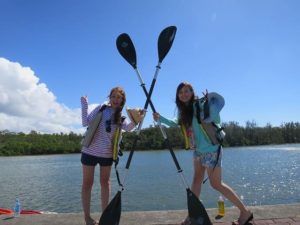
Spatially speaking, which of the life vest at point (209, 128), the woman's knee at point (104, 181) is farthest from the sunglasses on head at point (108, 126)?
the life vest at point (209, 128)

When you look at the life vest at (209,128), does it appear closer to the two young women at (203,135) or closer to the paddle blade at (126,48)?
the two young women at (203,135)

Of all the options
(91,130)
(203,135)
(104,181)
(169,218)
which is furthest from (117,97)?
(169,218)

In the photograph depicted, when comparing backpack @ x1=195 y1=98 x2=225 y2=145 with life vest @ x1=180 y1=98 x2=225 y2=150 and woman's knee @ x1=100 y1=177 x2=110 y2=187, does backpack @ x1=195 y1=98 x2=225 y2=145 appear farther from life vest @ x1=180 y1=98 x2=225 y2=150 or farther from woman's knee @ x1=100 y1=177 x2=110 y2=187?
woman's knee @ x1=100 y1=177 x2=110 y2=187

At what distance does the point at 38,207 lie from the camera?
17859 mm

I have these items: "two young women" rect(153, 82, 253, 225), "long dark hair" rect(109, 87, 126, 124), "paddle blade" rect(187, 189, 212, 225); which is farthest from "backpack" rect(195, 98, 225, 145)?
"long dark hair" rect(109, 87, 126, 124)

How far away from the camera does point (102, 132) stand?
4660 mm

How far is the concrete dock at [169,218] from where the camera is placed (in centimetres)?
456

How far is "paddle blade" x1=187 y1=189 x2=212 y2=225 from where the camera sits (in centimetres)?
439

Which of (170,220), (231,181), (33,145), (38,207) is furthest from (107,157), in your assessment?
(33,145)

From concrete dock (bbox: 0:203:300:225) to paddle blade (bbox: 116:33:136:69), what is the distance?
221 cm

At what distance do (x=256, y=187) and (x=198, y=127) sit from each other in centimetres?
2069

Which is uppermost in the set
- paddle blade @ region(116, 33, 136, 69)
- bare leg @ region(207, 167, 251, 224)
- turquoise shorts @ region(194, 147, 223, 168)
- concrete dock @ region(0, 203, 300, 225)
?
paddle blade @ region(116, 33, 136, 69)

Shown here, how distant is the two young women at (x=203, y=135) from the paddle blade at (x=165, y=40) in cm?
86

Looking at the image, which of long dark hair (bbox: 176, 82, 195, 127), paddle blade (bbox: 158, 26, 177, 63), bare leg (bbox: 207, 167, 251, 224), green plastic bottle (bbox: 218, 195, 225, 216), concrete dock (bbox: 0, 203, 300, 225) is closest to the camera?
bare leg (bbox: 207, 167, 251, 224)
